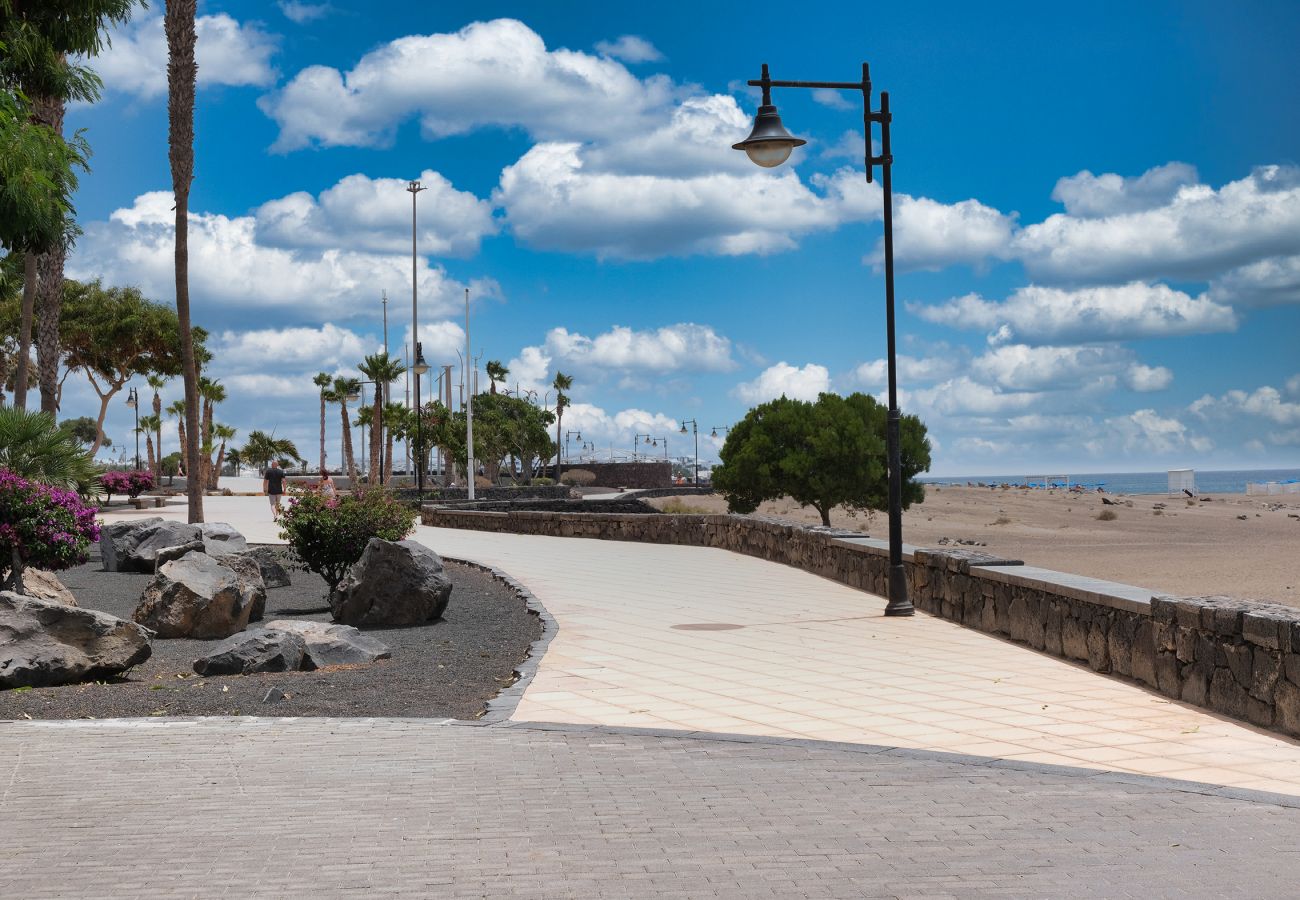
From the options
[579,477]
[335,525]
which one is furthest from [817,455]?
[579,477]

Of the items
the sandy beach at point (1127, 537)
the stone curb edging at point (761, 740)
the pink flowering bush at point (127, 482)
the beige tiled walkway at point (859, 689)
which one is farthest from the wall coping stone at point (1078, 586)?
the pink flowering bush at point (127, 482)

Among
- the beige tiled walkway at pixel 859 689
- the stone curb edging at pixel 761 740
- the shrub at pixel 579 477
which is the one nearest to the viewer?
the stone curb edging at pixel 761 740

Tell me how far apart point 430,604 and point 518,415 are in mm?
79833

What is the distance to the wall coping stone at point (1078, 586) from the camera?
9242 mm

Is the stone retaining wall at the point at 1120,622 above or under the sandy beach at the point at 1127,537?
above

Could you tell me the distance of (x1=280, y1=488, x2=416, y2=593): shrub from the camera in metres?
16.1

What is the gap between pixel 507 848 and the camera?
203 inches

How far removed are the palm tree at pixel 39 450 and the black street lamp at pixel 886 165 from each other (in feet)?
44.5

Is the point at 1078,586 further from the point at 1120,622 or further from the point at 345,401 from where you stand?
the point at 345,401

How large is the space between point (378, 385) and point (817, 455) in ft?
126

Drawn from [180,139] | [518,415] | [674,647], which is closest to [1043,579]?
[674,647]

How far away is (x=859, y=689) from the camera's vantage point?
361 inches

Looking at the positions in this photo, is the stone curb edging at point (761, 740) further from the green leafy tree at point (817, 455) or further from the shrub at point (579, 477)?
the shrub at point (579, 477)

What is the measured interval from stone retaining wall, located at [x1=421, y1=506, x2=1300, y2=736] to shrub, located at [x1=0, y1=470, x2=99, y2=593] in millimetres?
9914
